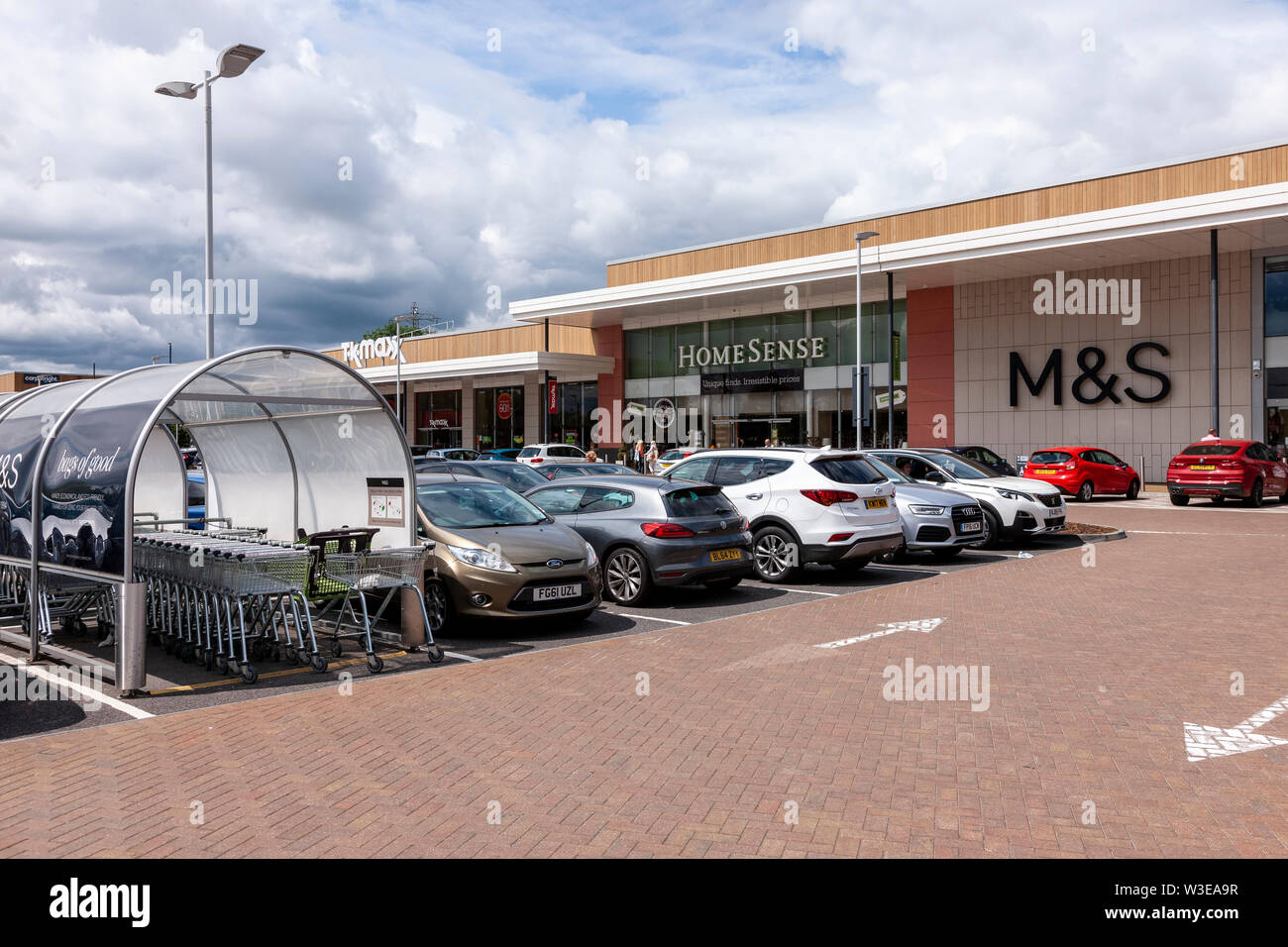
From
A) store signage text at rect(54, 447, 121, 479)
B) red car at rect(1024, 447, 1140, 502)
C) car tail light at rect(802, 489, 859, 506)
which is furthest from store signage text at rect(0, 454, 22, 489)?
red car at rect(1024, 447, 1140, 502)

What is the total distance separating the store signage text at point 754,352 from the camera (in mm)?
38031

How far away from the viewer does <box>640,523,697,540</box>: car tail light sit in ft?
35.4

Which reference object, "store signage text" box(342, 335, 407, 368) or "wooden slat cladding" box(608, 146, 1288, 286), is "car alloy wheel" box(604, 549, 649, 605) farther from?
"store signage text" box(342, 335, 407, 368)

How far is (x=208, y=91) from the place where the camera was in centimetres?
1403

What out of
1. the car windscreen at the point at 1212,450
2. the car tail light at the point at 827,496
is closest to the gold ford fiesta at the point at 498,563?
the car tail light at the point at 827,496

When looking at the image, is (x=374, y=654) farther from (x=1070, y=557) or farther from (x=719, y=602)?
(x=1070, y=557)

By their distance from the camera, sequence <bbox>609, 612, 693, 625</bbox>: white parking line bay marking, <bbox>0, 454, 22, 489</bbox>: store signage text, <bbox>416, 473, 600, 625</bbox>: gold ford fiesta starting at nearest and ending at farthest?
<bbox>0, 454, 22, 489</bbox>: store signage text
<bbox>416, 473, 600, 625</bbox>: gold ford fiesta
<bbox>609, 612, 693, 625</bbox>: white parking line bay marking

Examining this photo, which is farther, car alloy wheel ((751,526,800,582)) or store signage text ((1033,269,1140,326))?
store signage text ((1033,269,1140,326))

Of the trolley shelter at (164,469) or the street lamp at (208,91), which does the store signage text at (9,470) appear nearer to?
the trolley shelter at (164,469)

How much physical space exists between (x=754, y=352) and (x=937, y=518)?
85.3 ft

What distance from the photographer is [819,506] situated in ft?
40.2

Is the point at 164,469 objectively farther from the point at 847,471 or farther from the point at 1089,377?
the point at 1089,377

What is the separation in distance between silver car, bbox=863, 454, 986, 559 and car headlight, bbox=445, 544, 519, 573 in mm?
6561

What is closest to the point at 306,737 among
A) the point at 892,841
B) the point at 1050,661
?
the point at 892,841
